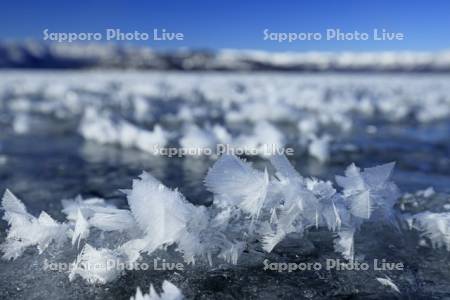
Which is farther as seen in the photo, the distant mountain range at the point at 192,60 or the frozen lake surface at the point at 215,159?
the distant mountain range at the point at 192,60

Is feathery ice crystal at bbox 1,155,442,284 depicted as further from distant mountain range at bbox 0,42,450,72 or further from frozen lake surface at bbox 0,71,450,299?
distant mountain range at bbox 0,42,450,72

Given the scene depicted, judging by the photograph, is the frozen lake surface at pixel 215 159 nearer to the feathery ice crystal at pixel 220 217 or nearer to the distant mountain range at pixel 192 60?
the feathery ice crystal at pixel 220 217

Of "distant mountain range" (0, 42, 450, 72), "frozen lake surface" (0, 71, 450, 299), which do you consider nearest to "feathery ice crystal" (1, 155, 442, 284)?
"frozen lake surface" (0, 71, 450, 299)

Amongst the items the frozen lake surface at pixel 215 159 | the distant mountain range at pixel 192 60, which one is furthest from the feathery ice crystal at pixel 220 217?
the distant mountain range at pixel 192 60

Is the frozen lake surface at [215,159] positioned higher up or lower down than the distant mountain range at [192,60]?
lower down

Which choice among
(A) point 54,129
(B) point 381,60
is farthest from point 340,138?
(B) point 381,60

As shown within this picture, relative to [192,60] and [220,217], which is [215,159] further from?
[192,60]

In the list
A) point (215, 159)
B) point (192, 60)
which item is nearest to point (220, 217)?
point (215, 159)

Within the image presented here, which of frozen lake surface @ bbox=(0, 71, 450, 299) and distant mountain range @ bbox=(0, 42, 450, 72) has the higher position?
distant mountain range @ bbox=(0, 42, 450, 72)

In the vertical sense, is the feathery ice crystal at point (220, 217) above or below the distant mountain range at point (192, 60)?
below

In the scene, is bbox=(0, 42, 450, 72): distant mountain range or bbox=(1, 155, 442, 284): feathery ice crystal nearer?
bbox=(1, 155, 442, 284): feathery ice crystal
